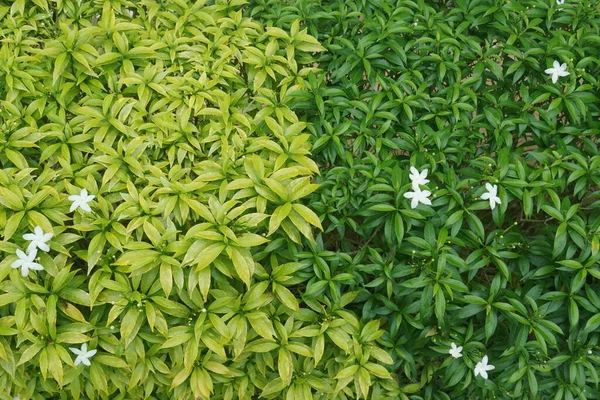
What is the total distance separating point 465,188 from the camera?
2203 millimetres

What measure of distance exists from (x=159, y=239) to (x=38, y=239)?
38cm

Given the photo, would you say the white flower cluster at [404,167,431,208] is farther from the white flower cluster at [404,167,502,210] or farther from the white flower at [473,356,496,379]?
the white flower at [473,356,496,379]

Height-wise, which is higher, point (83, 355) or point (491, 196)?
point (491, 196)

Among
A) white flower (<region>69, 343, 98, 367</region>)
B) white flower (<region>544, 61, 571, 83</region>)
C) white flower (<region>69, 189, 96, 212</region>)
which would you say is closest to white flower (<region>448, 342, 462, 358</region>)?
white flower (<region>544, 61, 571, 83</region>)

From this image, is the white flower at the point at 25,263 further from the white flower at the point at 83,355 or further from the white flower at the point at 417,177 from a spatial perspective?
the white flower at the point at 417,177

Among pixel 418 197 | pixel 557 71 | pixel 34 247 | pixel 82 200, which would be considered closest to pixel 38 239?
pixel 34 247

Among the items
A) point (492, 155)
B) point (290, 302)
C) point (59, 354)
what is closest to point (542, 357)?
point (492, 155)

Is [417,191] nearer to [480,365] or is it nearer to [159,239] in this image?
[480,365]

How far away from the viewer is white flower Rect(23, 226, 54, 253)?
1.90 m

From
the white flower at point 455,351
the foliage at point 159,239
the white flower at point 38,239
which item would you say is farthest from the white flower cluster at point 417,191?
the white flower at point 38,239

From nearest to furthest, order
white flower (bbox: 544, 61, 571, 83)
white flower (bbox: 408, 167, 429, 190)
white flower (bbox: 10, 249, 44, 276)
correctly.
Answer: white flower (bbox: 10, 249, 44, 276)
white flower (bbox: 408, 167, 429, 190)
white flower (bbox: 544, 61, 571, 83)

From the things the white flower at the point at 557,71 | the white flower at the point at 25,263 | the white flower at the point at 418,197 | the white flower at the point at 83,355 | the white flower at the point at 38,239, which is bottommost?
the white flower at the point at 83,355

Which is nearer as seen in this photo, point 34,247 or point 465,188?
point 34,247

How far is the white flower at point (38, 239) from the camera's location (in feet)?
6.23
